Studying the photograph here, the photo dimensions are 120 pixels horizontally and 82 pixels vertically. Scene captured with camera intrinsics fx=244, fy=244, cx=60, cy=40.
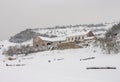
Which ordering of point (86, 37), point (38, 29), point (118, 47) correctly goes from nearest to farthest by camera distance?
point (118, 47), point (86, 37), point (38, 29)

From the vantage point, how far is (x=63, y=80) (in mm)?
14984

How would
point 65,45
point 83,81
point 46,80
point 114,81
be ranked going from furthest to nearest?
point 65,45, point 46,80, point 83,81, point 114,81

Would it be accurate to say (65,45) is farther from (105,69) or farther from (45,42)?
(105,69)

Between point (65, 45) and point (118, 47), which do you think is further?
point (65, 45)

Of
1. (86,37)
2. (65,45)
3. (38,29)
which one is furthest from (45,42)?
(38,29)

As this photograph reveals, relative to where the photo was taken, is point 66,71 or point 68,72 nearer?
point 68,72

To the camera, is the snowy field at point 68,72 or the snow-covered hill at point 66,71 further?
the snow-covered hill at point 66,71

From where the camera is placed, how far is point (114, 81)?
44.0ft

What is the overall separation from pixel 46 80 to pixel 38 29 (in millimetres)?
144595

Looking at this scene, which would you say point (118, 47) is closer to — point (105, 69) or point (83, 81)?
point (105, 69)

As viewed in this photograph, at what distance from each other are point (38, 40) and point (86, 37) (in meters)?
14.0

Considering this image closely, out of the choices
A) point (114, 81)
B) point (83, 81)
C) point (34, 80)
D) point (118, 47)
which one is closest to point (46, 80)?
point (34, 80)

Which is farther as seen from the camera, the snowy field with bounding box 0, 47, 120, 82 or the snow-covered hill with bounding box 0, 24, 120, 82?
the snow-covered hill with bounding box 0, 24, 120, 82

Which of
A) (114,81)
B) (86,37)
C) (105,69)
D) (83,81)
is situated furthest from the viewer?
(86,37)
